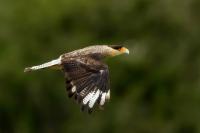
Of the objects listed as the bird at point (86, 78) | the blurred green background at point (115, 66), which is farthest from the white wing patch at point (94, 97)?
the blurred green background at point (115, 66)

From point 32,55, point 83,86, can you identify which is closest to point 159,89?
point 32,55

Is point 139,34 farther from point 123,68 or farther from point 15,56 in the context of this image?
point 15,56

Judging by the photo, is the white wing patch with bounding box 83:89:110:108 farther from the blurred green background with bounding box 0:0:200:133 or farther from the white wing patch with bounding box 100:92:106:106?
the blurred green background with bounding box 0:0:200:133

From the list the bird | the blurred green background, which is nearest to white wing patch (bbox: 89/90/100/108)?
the bird

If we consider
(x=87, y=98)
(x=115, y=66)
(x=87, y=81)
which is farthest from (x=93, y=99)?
(x=115, y=66)

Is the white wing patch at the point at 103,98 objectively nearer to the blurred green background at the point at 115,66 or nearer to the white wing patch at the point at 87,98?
the white wing patch at the point at 87,98

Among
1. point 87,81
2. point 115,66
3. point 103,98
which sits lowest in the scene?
point 115,66

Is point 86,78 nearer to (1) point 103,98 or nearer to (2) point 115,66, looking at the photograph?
(1) point 103,98

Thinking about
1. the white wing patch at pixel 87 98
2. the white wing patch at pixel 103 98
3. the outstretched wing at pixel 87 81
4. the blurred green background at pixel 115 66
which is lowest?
the blurred green background at pixel 115 66
